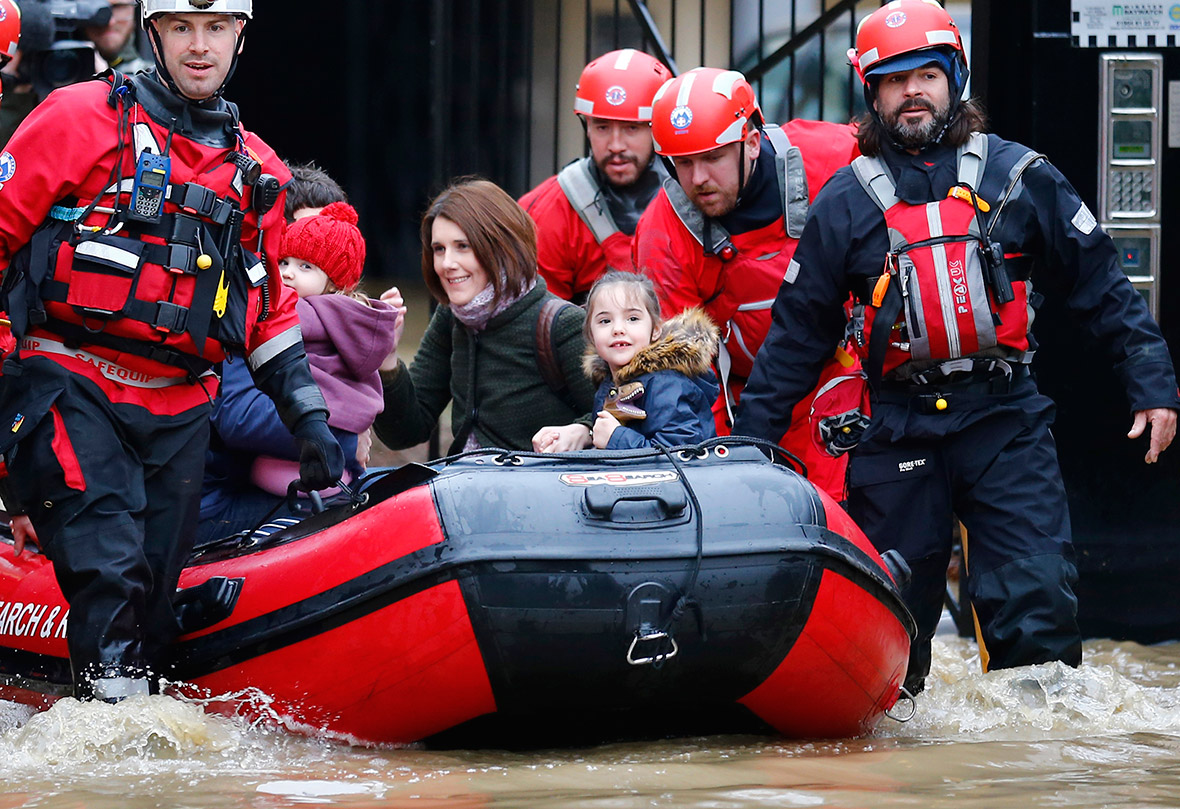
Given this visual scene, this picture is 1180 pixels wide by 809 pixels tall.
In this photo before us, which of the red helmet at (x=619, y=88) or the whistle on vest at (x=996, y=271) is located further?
the red helmet at (x=619, y=88)

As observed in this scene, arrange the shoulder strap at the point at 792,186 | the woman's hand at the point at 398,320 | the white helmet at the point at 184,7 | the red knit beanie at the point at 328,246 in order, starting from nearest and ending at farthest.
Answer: the white helmet at the point at 184,7, the red knit beanie at the point at 328,246, the woman's hand at the point at 398,320, the shoulder strap at the point at 792,186

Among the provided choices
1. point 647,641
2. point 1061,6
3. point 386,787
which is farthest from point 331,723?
point 1061,6

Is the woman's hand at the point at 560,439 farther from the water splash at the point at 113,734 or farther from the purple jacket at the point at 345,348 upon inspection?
the water splash at the point at 113,734

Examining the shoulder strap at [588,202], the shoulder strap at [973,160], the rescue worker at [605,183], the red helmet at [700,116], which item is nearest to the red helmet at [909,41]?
the shoulder strap at [973,160]

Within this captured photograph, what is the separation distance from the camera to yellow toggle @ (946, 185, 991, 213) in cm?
396

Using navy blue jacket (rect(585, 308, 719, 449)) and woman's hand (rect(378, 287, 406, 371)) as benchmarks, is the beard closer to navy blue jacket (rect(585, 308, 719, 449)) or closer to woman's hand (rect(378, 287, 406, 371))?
Result: navy blue jacket (rect(585, 308, 719, 449))

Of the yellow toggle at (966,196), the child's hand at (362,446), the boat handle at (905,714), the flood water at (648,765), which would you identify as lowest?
the boat handle at (905,714)

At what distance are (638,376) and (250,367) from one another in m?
0.95

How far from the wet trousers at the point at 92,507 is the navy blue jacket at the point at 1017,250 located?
1706 millimetres

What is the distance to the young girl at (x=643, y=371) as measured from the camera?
155 inches

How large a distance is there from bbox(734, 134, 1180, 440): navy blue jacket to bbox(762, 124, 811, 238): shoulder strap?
396 millimetres

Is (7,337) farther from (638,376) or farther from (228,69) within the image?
(638,376)

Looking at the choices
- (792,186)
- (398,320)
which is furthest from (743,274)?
(398,320)

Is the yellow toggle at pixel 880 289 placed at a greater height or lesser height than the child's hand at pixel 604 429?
greater
